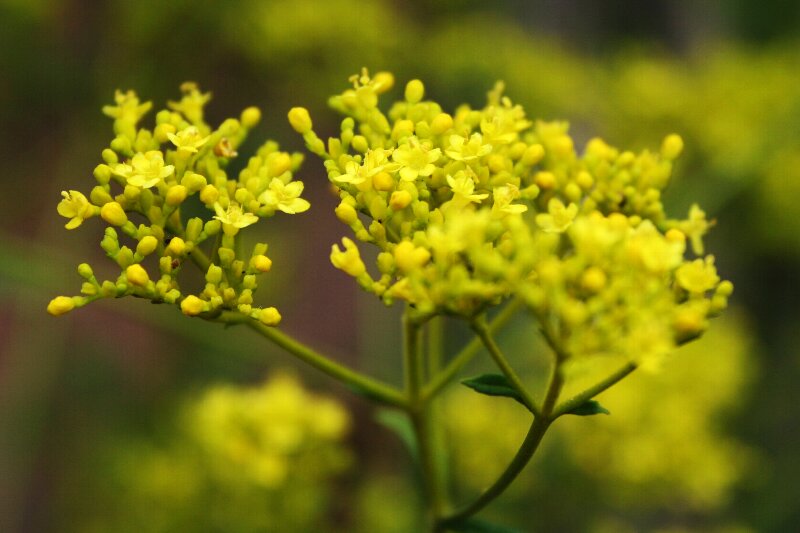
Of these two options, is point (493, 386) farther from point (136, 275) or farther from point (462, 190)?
point (136, 275)

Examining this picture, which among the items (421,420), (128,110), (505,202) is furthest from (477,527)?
(128,110)

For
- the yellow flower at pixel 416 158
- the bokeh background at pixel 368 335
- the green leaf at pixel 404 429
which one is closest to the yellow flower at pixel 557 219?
the yellow flower at pixel 416 158

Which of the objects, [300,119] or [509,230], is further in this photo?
[300,119]

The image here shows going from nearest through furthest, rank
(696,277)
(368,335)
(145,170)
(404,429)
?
(696,277) → (145,170) → (404,429) → (368,335)

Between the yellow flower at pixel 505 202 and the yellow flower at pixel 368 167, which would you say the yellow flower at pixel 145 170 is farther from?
the yellow flower at pixel 505 202

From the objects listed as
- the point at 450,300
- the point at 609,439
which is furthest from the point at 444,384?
the point at 609,439

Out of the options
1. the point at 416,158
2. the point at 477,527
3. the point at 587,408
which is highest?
the point at 416,158
